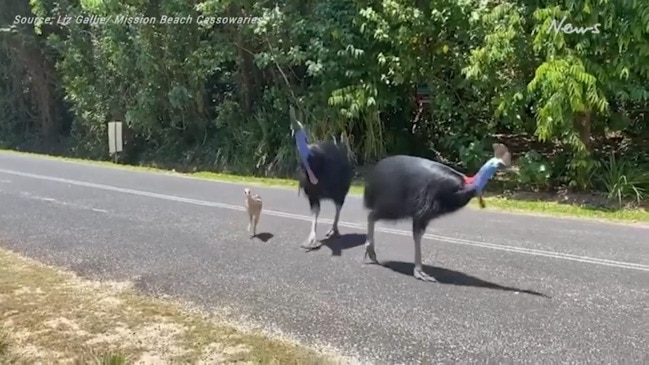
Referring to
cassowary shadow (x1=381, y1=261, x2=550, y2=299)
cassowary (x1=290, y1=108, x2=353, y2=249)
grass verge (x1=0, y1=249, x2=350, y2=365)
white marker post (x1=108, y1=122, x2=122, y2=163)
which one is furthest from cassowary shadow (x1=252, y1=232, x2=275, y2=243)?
white marker post (x1=108, y1=122, x2=122, y2=163)

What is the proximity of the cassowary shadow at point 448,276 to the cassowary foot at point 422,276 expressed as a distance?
44 mm

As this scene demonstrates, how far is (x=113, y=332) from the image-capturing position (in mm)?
3439

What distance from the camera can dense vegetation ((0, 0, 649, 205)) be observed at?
A: 7609 millimetres

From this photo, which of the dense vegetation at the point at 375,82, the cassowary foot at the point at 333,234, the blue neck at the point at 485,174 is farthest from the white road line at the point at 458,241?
the dense vegetation at the point at 375,82

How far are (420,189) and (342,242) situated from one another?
4.75ft

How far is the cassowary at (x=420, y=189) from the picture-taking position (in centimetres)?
387

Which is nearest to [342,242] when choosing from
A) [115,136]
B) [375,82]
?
[375,82]

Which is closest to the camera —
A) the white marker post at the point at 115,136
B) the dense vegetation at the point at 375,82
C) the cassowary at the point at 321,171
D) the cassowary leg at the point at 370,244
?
the cassowary leg at the point at 370,244

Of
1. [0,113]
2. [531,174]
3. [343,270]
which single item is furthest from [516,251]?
[0,113]

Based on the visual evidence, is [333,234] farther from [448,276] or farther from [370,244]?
[448,276]

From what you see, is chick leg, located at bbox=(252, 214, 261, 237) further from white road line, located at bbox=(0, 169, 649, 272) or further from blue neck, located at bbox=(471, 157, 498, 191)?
blue neck, located at bbox=(471, 157, 498, 191)

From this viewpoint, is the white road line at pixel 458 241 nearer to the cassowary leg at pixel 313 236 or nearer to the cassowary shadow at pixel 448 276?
the cassowary leg at pixel 313 236

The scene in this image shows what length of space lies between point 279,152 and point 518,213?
16.6ft

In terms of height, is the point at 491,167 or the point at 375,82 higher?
the point at 375,82
